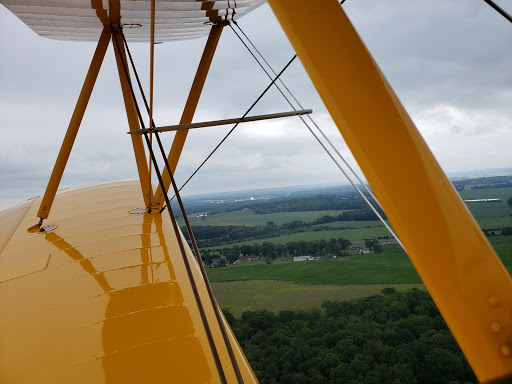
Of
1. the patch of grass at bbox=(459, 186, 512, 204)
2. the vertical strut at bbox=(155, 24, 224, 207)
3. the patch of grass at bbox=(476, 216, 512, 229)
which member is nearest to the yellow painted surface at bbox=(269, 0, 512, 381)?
the vertical strut at bbox=(155, 24, 224, 207)

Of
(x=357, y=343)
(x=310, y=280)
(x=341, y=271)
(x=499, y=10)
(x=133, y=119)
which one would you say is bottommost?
(x=357, y=343)

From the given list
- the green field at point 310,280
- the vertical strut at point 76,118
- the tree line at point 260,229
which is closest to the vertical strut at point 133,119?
the vertical strut at point 76,118

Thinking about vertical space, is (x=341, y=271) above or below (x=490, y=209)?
below

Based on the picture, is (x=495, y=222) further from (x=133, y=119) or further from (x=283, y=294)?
(x=133, y=119)

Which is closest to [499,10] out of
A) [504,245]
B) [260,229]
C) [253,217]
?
[504,245]

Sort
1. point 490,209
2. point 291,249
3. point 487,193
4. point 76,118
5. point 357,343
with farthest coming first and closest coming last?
point 487,193
point 490,209
point 291,249
point 357,343
point 76,118

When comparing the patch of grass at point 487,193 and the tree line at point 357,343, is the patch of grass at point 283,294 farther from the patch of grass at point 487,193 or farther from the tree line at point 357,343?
the patch of grass at point 487,193

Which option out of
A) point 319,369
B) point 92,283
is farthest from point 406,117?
point 319,369

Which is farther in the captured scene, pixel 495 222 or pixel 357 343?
pixel 495 222
